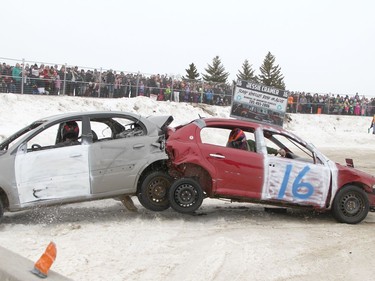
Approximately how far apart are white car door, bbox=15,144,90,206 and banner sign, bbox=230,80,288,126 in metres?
3.16

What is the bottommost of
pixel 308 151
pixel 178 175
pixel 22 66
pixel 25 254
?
pixel 25 254

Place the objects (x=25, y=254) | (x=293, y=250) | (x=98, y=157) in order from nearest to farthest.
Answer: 1. (x=25, y=254)
2. (x=293, y=250)
3. (x=98, y=157)

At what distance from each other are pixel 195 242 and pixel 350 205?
9.77 feet

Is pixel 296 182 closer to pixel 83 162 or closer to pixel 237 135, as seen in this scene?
pixel 237 135

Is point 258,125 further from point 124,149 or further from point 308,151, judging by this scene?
point 124,149

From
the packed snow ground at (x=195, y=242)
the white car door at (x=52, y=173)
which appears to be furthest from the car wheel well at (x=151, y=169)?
the white car door at (x=52, y=173)

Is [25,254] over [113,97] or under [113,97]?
under

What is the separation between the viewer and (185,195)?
747 cm

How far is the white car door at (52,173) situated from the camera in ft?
23.0

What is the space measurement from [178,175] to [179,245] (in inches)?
63.4

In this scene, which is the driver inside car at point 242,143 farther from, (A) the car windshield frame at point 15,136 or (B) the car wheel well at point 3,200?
(B) the car wheel well at point 3,200

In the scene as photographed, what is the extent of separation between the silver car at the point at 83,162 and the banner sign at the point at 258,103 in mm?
1788

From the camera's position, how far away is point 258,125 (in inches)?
322

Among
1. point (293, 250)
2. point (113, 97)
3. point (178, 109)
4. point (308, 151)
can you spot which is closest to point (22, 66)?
point (113, 97)
